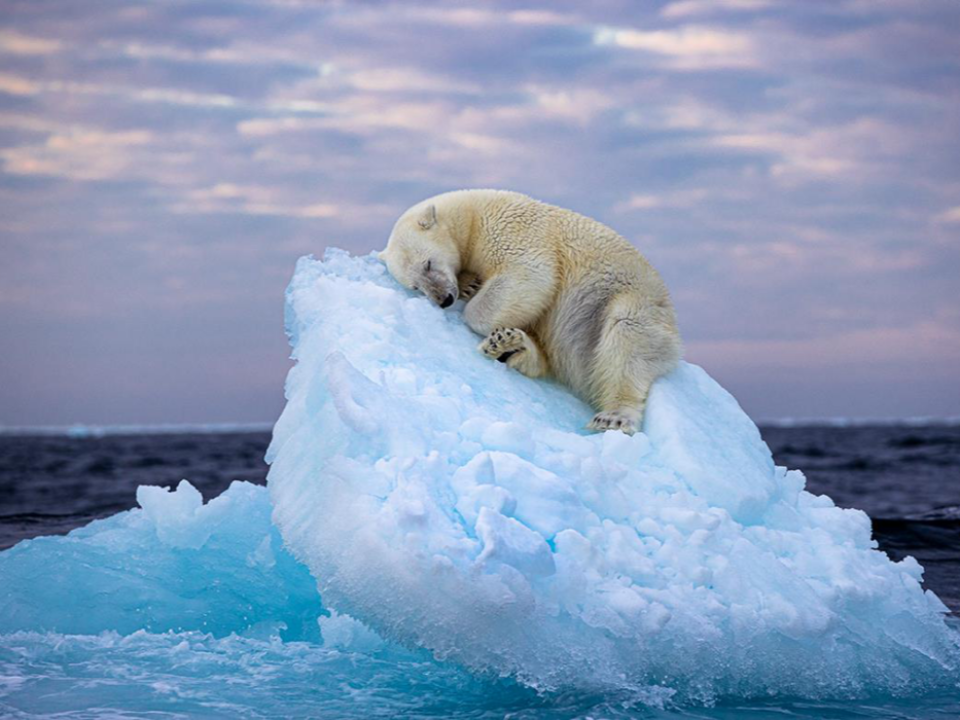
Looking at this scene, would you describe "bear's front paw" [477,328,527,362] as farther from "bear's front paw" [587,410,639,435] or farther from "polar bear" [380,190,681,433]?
"bear's front paw" [587,410,639,435]

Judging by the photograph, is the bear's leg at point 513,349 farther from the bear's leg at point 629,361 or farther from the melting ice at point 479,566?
the bear's leg at point 629,361

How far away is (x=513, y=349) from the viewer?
5.81 m

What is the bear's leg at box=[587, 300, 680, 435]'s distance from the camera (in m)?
5.79

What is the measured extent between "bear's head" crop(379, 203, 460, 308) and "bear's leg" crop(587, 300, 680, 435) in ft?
3.25

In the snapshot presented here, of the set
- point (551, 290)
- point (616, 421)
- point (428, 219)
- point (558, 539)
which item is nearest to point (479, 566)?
point (558, 539)

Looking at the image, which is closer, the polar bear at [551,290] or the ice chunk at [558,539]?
the ice chunk at [558,539]

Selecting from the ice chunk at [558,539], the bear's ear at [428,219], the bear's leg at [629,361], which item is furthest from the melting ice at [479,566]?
the bear's ear at [428,219]

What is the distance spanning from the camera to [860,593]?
191 inches

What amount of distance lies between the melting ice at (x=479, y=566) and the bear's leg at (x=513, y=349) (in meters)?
0.09

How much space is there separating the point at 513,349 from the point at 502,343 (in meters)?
0.08

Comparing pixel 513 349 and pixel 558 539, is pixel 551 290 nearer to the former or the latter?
pixel 513 349

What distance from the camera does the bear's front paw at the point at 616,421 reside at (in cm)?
550

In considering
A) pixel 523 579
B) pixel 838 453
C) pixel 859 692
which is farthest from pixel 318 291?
pixel 838 453

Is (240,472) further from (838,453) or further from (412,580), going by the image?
(412,580)
